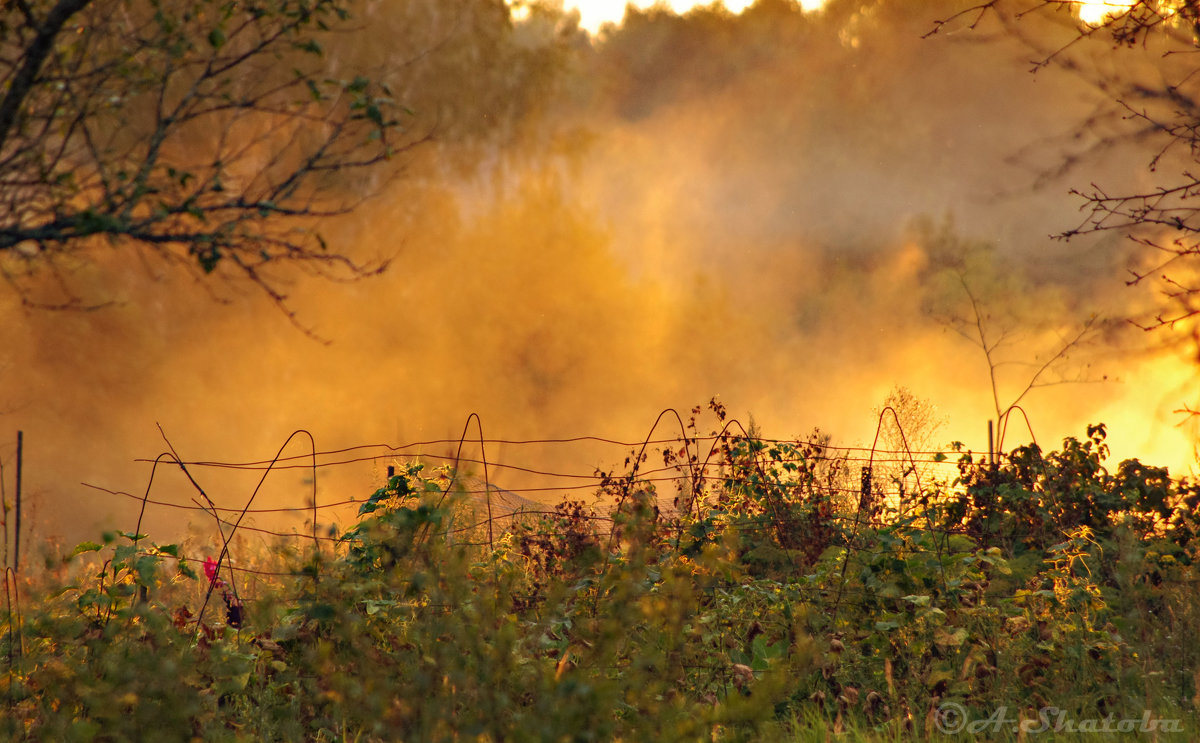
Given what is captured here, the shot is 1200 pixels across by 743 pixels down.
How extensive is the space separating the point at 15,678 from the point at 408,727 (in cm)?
251

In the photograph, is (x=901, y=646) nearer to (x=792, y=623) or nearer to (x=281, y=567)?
(x=792, y=623)

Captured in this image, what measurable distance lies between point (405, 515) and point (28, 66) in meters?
2.35

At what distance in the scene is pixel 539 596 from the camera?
5211 mm

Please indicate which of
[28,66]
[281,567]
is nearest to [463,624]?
[28,66]

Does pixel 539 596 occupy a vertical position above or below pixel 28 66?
below

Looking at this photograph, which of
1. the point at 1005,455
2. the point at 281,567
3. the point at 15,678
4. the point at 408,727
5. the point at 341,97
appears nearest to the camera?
the point at 408,727

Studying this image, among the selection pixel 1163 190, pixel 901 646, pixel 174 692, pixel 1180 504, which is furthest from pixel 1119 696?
pixel 174 692

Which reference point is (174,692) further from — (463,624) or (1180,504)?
(1180,504)

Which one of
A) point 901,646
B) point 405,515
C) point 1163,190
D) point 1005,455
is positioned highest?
point 1163,190

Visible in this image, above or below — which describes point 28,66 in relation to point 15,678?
above

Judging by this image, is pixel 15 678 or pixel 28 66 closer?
pixel 28 66

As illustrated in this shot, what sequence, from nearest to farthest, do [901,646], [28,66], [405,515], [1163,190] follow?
[28,66], [405,515], [901,646], [1163,190]

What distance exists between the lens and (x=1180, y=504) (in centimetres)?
706

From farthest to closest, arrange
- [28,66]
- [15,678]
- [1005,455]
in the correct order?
[1005,455], [15,678], [28,66]
